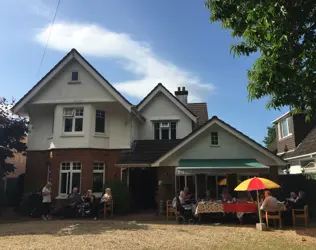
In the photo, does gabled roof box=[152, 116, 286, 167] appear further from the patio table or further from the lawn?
the lawn

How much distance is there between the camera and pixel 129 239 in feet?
36.5

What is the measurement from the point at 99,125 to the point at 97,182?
393 centimetres

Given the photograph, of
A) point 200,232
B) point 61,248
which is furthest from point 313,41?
point 61,248

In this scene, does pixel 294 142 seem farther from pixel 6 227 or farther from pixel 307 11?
pixel 6 227

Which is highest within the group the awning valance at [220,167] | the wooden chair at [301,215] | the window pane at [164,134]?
the window pane at [164,134]

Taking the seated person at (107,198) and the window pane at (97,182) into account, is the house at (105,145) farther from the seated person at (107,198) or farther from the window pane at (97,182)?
the seated person at (107,198)

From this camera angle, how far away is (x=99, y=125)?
21.8 meters

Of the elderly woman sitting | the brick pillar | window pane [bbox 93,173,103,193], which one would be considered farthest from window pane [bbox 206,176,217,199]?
window pane [bbox 93,173,103,193]

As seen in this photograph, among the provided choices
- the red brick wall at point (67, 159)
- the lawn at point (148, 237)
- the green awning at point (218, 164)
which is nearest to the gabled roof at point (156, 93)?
Answer: the red brick wall at point (67, 159)

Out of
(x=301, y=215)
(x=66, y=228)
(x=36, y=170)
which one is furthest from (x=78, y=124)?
(x=301, y=215)

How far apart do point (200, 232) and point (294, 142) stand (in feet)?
54.5

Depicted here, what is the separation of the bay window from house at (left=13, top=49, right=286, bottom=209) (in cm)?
6

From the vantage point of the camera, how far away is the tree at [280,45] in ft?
28.6

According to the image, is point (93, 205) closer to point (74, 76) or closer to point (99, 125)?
point (99, 125)
